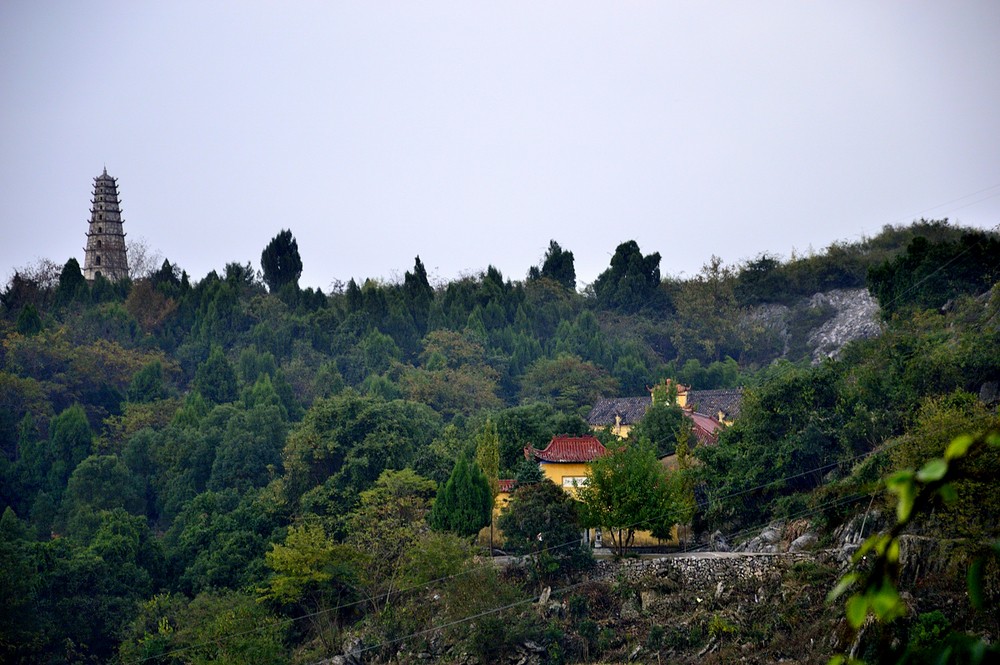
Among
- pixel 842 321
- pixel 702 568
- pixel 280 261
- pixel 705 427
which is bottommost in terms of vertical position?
pixel 702 568

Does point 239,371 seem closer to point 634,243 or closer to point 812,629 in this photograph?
point 634,243

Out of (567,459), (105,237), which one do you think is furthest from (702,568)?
(105,237)

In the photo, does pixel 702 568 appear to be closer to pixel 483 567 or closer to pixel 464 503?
pixel 483 567

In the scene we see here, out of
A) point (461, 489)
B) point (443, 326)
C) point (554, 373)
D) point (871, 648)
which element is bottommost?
point (871, 648)

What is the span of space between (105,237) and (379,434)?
3584 centimetres

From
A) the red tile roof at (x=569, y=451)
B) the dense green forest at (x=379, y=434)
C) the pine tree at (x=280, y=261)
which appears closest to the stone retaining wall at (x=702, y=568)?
the dense green forest at (x=379, y=434)

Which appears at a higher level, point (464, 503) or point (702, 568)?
point (464, 503)

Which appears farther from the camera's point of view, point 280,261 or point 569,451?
point 280,261

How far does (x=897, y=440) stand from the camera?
19719 mm

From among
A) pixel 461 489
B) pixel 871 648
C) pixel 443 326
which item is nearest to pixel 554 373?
pixel 443 326

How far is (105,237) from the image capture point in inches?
2295

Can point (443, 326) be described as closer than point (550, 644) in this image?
No

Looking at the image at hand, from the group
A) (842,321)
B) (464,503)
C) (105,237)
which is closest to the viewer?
(464,503)

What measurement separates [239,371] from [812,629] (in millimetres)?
28104
